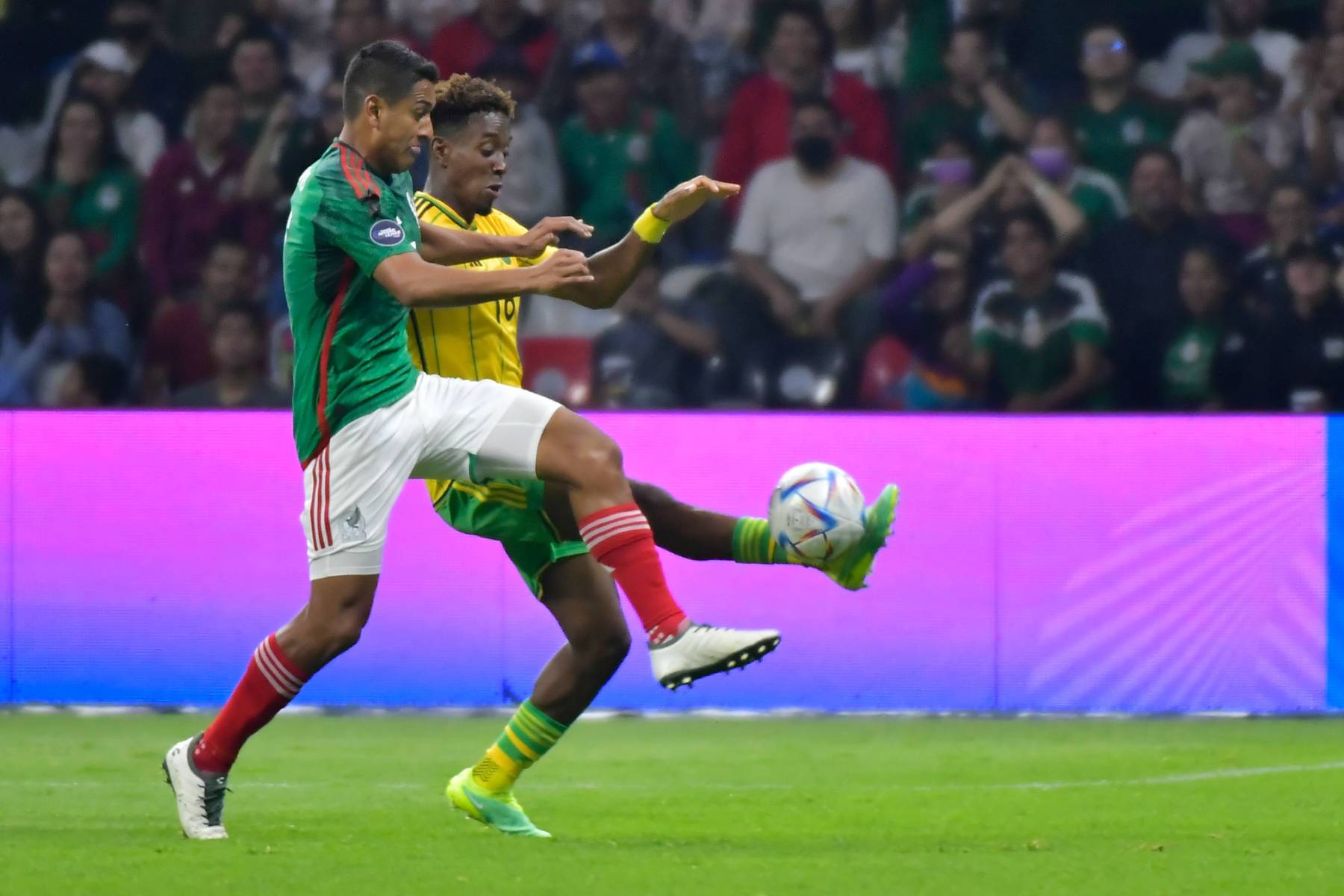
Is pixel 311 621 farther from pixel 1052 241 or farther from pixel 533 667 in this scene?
pixel 1052 241

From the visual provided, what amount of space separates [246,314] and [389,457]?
463 cm

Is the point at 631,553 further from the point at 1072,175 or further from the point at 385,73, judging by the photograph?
the point at 1072,175

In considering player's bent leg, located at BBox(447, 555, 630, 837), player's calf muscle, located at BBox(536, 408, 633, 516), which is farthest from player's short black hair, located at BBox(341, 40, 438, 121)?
player's bent leg, located at BBox(447, 555, 630, 837)

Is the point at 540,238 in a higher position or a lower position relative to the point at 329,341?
higher

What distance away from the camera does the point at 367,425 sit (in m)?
5.08

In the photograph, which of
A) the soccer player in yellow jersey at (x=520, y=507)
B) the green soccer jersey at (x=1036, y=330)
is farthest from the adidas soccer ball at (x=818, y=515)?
the green soccer jersey at (x=1036, y=330)

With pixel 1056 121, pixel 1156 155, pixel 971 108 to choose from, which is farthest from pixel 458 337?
pixel 1156 155

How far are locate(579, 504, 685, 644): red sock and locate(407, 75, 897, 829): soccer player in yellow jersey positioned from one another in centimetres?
53

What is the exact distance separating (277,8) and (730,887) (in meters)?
6.42

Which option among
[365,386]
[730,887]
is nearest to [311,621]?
[365,386]

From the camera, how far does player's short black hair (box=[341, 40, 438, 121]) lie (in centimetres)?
513

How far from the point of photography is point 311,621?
509cm

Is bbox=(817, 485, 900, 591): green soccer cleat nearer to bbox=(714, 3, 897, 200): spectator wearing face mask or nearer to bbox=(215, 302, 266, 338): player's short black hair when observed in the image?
bbox=(714, 3, 897, 200): spectator wearing face mask

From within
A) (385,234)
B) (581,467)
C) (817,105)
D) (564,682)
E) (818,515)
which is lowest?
(564,682)
